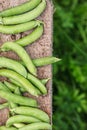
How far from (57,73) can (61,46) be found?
19 centimetres

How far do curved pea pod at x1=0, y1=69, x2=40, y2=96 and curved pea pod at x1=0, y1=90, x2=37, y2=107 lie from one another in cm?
5

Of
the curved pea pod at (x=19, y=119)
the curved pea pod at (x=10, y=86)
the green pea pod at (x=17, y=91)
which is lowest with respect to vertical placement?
the curved pea pod at (x=19, y=119)

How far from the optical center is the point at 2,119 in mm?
2453

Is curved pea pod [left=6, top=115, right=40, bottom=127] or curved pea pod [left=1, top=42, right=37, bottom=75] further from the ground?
curved pea pod [left=1, top=42, right=37, bottom=75]

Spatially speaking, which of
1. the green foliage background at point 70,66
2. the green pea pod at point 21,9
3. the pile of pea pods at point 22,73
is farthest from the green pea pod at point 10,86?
the green foliage background at point 70,66

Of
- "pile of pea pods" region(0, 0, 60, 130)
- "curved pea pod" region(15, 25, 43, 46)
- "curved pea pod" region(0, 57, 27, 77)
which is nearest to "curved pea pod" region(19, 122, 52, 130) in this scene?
"pile of pea pods" region(0, 0, 60, 130)

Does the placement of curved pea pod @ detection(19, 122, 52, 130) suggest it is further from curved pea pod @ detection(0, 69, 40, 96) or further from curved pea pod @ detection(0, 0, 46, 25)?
curved pea pod @ detection(0, 0, 46, 25)

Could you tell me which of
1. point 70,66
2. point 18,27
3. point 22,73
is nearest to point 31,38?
point 18,27

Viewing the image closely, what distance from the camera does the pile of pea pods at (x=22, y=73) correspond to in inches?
94.3

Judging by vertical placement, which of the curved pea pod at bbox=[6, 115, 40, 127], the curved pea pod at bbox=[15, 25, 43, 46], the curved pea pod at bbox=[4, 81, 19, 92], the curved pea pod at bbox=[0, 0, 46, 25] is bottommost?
the curved pea pod at bbox=[6, 115, 40, 127]

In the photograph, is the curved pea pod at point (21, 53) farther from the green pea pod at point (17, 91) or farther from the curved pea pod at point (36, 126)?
the curved pea pod at point (36, 126)

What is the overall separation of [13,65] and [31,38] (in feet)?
0.55

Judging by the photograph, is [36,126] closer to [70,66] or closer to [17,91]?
[17,91]

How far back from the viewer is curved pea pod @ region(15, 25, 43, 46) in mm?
2441
